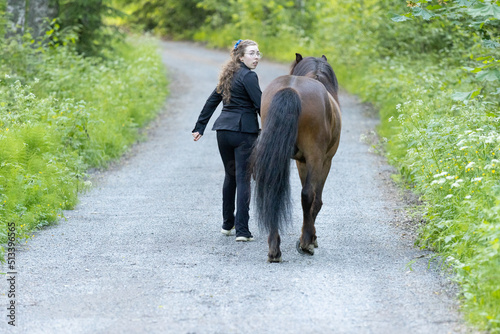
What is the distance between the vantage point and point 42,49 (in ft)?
42.7

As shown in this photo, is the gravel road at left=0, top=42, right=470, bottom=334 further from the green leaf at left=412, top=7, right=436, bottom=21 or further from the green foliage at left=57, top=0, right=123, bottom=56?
the green foliage at left=57, top=0, right=123, bottom=56

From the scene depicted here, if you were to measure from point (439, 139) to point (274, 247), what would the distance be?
2.67m

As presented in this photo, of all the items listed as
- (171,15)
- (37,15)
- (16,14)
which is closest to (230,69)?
(16,14)

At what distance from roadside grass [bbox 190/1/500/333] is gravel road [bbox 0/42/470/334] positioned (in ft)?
0.90

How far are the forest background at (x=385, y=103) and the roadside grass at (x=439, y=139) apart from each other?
0.8 inches

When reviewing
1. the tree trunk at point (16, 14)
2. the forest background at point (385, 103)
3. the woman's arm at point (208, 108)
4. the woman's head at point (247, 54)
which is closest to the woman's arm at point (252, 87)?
the woman's head at point (247, 54)

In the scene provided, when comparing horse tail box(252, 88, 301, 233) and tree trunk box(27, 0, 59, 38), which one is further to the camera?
tree trunk box(27, 0, 59, 38)

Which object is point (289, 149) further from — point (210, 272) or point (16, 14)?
point (16, 14)

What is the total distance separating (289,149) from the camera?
576 centimetres

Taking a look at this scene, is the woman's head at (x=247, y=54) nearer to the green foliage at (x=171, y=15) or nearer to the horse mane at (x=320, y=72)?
the horse mane at (x=320, y=72)

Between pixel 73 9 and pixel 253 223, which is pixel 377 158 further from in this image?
pixel 73 9

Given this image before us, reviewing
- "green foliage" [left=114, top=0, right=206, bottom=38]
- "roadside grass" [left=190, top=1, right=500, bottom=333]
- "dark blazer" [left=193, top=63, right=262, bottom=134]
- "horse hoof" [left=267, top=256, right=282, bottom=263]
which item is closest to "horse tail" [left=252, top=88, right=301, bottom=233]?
"horse hoof" [left=267, top=256, right=282, bottom=263]

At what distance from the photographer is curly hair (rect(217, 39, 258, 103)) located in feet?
21.0

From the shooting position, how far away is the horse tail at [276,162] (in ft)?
18.8
